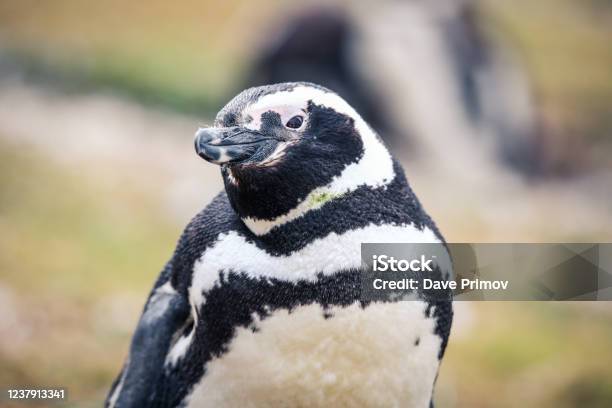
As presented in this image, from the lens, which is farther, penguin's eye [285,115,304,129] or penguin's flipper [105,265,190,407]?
penguin's flipper [105,265,190,407]

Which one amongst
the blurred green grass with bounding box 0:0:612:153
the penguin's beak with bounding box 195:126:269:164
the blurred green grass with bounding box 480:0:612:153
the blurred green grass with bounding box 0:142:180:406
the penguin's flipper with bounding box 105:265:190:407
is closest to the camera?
the penguin's beak with bounding box 195:126:269:164

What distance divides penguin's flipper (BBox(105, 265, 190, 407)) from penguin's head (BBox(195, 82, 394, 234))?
26 centimetres

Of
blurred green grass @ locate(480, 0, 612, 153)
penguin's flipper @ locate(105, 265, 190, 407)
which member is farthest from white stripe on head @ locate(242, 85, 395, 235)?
blurred green grass @ locate(480, 0, 612, 153)

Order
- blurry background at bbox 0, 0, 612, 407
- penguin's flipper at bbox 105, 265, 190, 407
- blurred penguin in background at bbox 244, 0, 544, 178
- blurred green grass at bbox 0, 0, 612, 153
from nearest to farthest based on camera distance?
1. penguin's flipper at bbox 105, 265, 190, 407
2. blurry background at bbox 0, 0, 612, 407
3. blurred penguin in background at bbox 244, 0, 544, 178
4. blurred green grass at bbox 0, 0, 612, 153

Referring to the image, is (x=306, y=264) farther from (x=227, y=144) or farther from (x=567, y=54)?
(x=567, y=54)

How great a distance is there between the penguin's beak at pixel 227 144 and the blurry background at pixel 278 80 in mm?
1280

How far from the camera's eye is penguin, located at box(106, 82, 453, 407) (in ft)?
4.01

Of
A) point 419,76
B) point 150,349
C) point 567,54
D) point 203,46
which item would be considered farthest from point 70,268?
point 567,54

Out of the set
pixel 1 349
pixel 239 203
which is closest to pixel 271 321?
pixel 239 203

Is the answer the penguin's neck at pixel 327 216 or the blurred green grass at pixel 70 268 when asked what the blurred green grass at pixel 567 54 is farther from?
the penguin's neck at pixel 327 216

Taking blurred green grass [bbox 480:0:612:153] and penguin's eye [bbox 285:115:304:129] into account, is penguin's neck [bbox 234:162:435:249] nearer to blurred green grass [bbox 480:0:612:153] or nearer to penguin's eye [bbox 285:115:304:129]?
penguin's eye [bbox 285:115:304:129]

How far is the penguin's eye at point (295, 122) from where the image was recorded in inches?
49.1

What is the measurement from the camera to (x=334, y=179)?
1237mm

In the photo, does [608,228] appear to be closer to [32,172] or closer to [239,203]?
[32,172]
